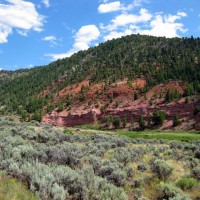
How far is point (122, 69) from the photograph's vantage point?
383 feet

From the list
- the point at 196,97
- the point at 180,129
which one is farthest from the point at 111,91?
the point at 180,129

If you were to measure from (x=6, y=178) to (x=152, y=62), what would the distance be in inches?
4356

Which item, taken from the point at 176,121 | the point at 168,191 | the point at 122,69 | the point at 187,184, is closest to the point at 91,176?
the point at 168,191

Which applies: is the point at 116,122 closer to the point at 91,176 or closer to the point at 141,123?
the point at 141,123

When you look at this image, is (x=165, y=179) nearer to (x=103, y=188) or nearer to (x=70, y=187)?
(x=103, y=188)

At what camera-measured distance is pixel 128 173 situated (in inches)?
504

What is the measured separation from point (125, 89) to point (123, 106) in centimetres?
1151

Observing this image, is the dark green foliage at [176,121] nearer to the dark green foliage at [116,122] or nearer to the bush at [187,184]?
the dark green foliage at [116,122]

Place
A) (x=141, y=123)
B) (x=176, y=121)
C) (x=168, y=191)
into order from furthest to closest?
(x=141, y=123) < (x=176, y=121) < (x=168, y=191)

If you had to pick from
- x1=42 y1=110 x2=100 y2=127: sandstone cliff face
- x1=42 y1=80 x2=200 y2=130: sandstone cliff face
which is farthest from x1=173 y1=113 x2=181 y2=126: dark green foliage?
x1=42 y1=110 x2=100 y2=127: sandstone cliff face

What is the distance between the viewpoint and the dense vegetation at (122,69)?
9989 cm

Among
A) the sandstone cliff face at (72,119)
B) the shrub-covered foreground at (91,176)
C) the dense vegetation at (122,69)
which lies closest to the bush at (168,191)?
the shrub-covered foreground at (91,176)

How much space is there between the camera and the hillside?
260 feet

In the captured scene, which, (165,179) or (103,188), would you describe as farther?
(165,179)
